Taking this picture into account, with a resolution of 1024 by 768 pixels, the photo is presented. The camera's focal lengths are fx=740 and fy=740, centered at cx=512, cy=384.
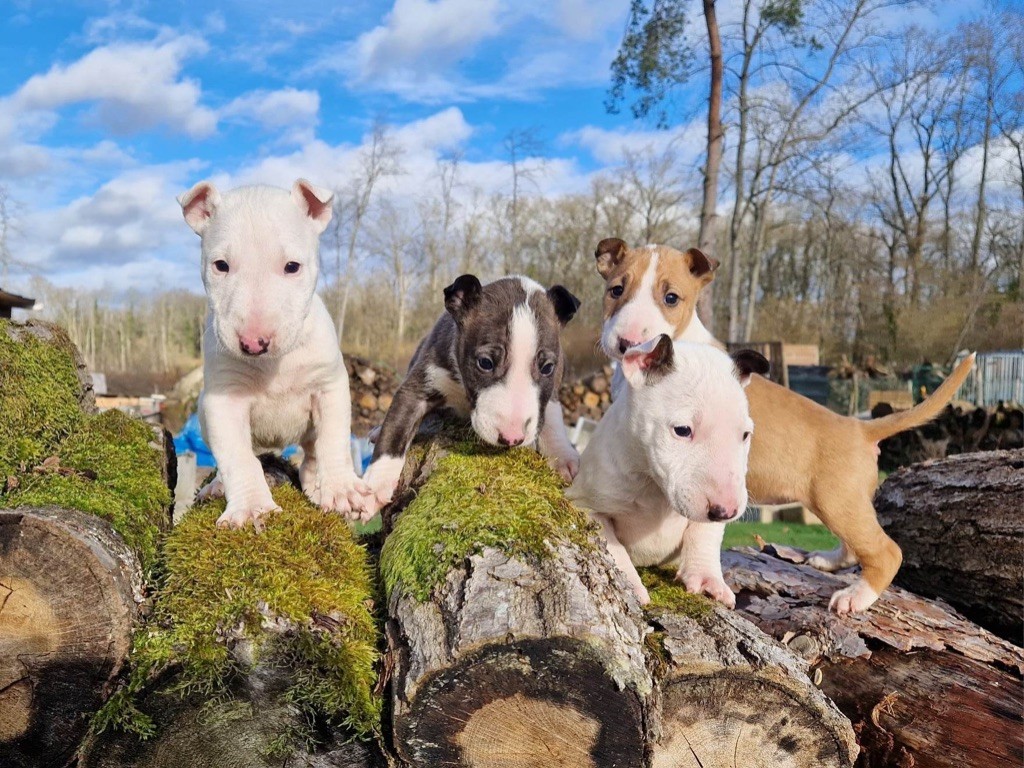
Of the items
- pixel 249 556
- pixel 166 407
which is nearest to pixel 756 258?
pixel 166 407

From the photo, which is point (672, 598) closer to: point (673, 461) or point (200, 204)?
point (673, 461)

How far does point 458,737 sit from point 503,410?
1.38m

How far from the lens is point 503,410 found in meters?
3.32

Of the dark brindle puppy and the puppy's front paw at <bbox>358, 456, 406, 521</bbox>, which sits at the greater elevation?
the dark brindle puppy

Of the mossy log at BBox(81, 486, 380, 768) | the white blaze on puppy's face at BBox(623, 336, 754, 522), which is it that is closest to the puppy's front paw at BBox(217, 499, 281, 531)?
the mossy log at BBox(81, 486, 380, 768)

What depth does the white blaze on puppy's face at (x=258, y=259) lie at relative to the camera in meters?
3.04

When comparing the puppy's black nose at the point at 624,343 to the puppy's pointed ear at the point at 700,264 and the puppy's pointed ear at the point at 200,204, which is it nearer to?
the puppy's pointed ear at the point at 700,264

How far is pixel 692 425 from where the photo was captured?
3119 mm

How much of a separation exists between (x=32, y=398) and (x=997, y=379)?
2439 centimetres

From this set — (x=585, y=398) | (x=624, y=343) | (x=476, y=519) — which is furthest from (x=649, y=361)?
(x=585, y=398)

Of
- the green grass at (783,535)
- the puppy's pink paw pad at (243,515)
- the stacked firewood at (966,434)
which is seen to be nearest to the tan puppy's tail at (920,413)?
the puppy's pink paw pad at (243,515)

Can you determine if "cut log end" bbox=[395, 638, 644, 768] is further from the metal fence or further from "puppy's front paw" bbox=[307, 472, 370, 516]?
the metal fence

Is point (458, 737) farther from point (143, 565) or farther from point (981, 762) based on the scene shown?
point (981, 762)

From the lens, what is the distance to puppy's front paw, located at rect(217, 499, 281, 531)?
Answer: 3262 mm
